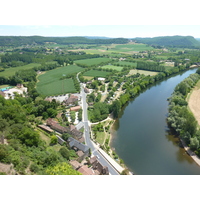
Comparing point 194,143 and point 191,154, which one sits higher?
point 194,143

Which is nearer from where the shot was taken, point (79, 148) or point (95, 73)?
point (79, 148)

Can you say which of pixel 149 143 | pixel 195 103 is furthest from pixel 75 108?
pixel 195 103

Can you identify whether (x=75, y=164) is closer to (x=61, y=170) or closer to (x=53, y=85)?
(x=61, y=170)

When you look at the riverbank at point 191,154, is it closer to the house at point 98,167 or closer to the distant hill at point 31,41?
the house at point 98,167

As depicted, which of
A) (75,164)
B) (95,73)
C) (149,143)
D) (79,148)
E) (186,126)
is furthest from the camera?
(95,73)

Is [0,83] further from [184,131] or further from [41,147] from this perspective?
[184,131]

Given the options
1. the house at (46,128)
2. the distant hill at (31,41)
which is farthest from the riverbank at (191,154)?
the distant hill at (31,41)

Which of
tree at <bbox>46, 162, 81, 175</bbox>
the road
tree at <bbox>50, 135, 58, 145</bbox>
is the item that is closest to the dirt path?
the road

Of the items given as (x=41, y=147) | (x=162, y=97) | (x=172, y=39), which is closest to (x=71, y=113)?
(x=41, y=147)
